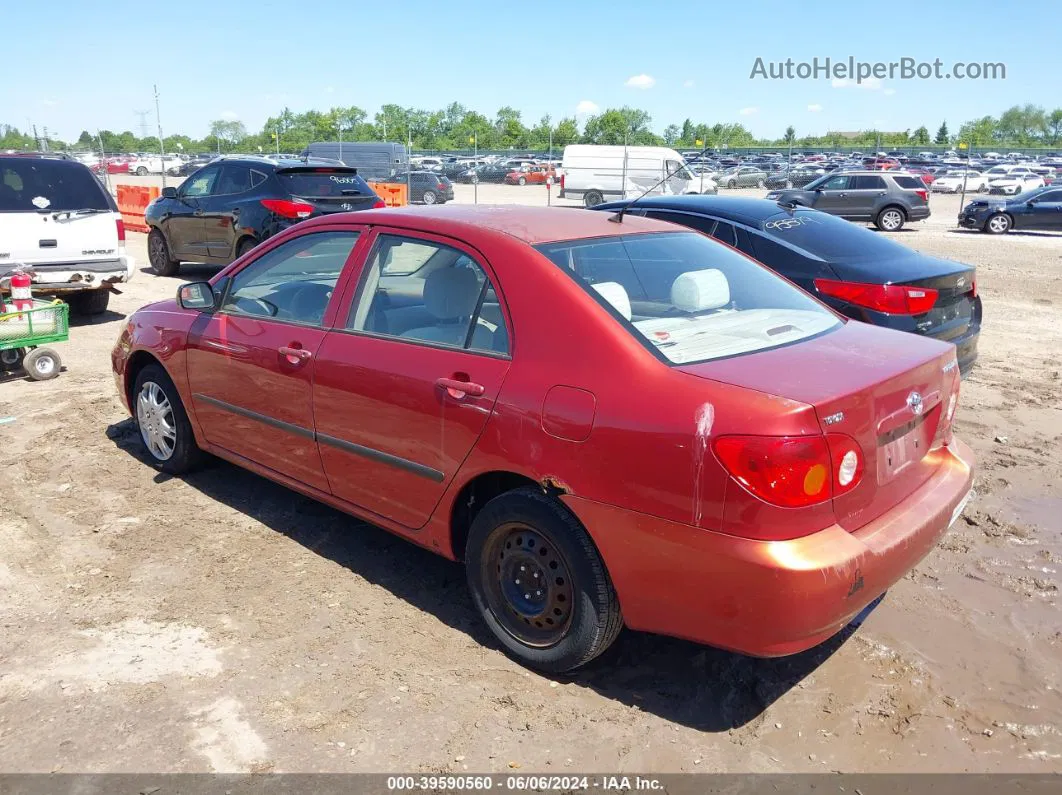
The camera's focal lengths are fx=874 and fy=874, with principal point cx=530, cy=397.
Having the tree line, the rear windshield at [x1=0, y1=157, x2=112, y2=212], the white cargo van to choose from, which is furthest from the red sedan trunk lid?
the tree line

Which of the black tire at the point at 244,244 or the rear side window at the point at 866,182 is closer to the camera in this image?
the black tire at the point at 244,244

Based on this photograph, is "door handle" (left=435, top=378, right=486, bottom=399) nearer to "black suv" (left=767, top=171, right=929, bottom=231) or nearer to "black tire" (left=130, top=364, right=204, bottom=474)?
"black tire" (left=130, top=364, right=204, bottom=474)

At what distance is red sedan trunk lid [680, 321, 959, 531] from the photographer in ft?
9.13

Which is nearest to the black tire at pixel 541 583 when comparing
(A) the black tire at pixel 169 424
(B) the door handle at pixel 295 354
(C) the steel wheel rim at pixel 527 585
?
(C) the steel wheel rim at pixel 527 585

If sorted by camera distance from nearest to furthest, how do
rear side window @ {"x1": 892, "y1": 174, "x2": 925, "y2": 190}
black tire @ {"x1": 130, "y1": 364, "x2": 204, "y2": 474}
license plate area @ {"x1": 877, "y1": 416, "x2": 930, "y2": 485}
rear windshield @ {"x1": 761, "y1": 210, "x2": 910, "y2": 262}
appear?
license plate area @ {"x1": 877, "y1": 416, "x2": 930, "y2": 485} → black tire @ {"x1": 130, "y1": 364, "x2": 204, "y2": 474} → rear windshield @ {"x1": 761, "y1": 210, "x2": 910, "y2": 262} → rear side window @ {"x1": 892, "y1": 174, "x2": 925, "y2": 190}

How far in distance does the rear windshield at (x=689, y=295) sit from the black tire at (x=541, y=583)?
2.35 ft

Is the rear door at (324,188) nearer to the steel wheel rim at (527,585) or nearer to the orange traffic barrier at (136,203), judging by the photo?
the steel wheel rim at (527,585)

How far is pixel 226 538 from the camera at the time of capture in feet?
14.6

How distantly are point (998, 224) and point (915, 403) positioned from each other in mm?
24042

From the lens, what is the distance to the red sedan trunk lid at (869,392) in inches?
110

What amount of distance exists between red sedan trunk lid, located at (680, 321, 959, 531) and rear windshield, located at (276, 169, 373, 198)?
9819 millimetres

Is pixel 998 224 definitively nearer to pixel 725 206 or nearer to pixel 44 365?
pixel 725 206

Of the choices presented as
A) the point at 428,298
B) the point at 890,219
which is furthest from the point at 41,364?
the point at 890,219

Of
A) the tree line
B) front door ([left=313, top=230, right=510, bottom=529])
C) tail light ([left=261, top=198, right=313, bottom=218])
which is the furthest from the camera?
the tree line
